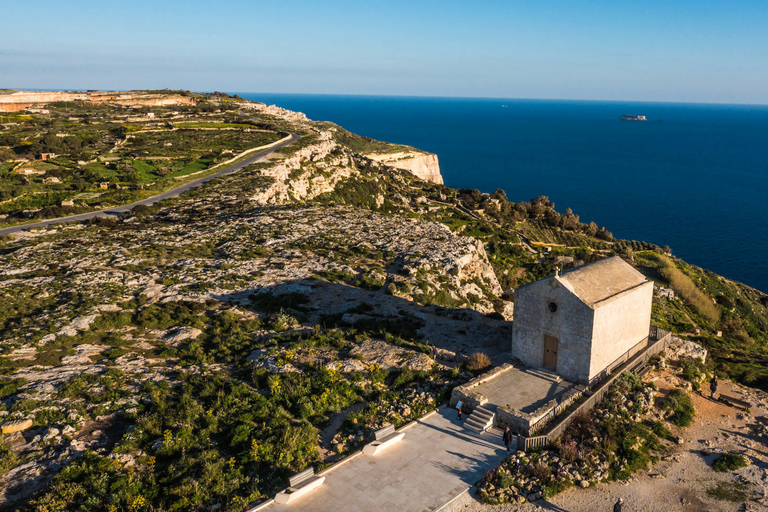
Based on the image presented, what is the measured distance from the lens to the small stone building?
20422 millimetres

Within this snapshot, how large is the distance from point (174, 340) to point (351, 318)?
9.42 meters

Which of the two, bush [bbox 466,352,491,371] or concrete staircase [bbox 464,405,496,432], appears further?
bush [bbox 466,352,491,371]

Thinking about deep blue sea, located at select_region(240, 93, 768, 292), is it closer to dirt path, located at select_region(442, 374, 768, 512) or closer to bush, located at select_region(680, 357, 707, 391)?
bush, located at select_region(680, 357, 707, 391)

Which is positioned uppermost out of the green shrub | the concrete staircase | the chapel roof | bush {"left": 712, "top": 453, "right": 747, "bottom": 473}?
the chapel roof

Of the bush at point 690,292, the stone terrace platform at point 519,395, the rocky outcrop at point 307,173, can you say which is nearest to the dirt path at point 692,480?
the stone terrace platform at point 519,395

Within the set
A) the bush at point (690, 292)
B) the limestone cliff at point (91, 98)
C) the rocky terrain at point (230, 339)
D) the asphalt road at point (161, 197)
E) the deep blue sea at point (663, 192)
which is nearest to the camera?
the rocky terrain at point (230, 339)

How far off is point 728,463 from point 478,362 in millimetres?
9720

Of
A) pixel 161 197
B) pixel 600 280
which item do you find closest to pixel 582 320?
pixel 600 280

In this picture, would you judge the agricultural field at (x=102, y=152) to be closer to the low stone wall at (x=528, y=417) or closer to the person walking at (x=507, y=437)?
the low stone wall at (x=528, y=417)

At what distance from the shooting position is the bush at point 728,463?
1703cm

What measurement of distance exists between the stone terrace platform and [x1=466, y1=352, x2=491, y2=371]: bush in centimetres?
78

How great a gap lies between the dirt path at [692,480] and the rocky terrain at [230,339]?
110 centimetres

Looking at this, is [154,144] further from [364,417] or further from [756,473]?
[756,473]

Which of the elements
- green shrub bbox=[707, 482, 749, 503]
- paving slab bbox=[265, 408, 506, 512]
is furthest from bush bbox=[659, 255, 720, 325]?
paving slab bbox=[265, 408, 506, 512]
